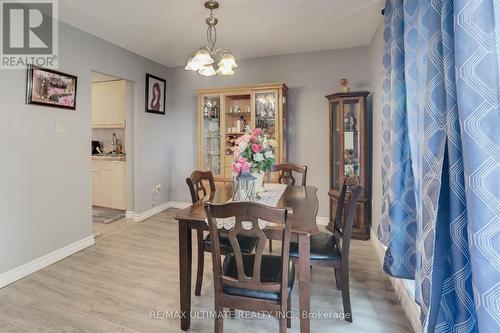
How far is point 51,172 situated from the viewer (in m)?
2.78

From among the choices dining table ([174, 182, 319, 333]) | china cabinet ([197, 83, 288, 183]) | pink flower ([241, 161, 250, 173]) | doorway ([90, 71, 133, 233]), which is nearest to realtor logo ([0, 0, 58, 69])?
doorway ([90, 71, 133, 233])

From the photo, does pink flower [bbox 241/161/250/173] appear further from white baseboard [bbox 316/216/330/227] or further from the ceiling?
white baseboard [bbox 316/216/330/227]

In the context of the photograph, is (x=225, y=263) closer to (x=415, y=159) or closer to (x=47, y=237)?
(x=415, y=159)

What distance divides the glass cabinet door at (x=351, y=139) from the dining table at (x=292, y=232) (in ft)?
4.68

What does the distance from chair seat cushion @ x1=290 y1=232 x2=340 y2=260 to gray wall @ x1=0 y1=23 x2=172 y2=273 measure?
97.3 inches

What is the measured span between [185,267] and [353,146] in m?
2.56

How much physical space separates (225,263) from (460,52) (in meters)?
1.56

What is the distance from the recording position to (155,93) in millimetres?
4336

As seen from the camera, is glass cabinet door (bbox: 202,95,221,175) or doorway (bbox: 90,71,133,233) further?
doorway (bbox: 90,71,133,233)

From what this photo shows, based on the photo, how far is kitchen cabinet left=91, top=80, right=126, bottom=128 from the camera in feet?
15.1

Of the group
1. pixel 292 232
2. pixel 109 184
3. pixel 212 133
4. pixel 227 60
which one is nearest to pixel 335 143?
pixel 212 133

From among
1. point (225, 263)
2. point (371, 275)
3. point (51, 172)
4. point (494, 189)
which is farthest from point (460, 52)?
point (51, 172)

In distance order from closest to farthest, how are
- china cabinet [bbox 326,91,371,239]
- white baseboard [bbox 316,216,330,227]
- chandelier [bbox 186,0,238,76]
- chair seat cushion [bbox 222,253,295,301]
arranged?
chair seat cushion [bbox 222,253,295,301] < chandelier [bbox 186,0,238,76] < china cabinet [bbox 326,91,371,239] < white baseboard [bbox 316,216,330,227]

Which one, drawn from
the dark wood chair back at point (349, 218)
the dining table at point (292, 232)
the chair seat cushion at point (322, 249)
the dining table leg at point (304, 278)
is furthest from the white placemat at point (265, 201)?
the dark wood chair back at point (349, 218)
